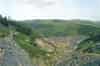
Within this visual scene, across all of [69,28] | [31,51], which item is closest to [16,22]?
[31,51]

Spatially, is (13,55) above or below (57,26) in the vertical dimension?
below

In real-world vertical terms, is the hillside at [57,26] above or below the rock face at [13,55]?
above

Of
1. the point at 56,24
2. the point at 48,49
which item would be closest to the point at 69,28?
the point at 56,24

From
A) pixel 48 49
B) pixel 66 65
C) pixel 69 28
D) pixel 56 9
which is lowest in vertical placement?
pixel 66 65

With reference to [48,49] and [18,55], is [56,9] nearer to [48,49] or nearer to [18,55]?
[48,49]

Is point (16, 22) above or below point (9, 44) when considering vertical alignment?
above

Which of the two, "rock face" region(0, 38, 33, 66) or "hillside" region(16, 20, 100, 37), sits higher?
"hillside" region(16, 20, 100, 37)

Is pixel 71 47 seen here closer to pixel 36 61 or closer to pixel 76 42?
pixel 76 42
